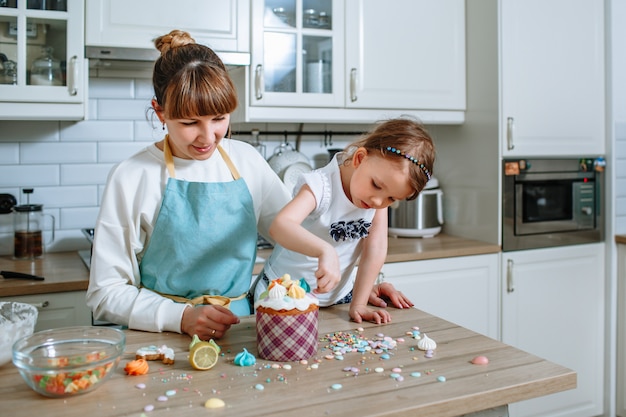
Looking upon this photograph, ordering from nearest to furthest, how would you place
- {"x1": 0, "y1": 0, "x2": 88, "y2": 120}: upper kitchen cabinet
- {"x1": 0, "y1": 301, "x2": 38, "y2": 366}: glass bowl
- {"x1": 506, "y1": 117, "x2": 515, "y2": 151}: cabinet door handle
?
{"x1": 0, "y1": 301, "x2": 38, "y2": 366}: glass bowl → {"x1": 0, "y1": 0, "x2": 88, "y2": 120}: upper kitchen cabinet → {"x1": 506, "y1": 117, "x2": 515, "y2": 151}: cabinet door handle

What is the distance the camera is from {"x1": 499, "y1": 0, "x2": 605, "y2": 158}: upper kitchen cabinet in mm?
2875

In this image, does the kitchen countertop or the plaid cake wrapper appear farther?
the kitchen countertop

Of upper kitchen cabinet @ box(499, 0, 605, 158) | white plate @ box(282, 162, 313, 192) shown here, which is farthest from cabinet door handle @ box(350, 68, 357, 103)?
upper kitchen cabinet @ box(499, 0, 605, 158)

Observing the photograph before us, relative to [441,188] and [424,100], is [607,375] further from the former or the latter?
[424,100]

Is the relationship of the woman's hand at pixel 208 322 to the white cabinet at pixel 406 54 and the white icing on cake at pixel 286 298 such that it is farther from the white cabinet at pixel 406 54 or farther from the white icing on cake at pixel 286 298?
the white cabinet at pixel 406 54

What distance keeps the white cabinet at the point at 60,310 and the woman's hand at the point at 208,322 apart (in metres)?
1.04

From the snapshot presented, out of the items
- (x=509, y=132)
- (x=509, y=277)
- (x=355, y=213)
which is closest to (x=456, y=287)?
(x=509, y=277)

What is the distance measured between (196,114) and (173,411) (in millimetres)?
651

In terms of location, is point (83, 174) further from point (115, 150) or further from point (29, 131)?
point (29, 131)

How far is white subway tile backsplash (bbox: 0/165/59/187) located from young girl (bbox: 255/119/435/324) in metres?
1.45

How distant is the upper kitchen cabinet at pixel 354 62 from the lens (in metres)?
2.69

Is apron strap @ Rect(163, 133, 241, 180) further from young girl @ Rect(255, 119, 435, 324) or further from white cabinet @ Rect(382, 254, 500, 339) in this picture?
white cabinet @ Rect(382, 254, 500, 339)

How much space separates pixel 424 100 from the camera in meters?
2.96

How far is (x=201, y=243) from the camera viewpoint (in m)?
1.51
